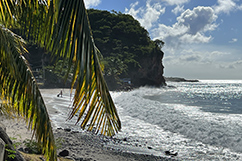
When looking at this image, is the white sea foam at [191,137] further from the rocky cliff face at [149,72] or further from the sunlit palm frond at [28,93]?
A: the rocky cliff face at [149,72]

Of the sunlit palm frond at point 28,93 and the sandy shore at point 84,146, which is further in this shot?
the sandy shore at point 84,146

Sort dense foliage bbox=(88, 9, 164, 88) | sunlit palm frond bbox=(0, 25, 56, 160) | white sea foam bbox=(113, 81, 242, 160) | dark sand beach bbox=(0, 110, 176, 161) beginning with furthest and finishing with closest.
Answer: dense foliage bbox=(88, 9, 164, 88) < white sea foam bbox=(113, 81, 242, 160) < dark sand beach bbox=(0, 110, 176, 161) < sunlit palm frond bbox=(0, 25, 56, 160)

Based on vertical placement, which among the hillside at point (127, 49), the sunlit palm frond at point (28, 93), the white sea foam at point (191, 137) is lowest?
the white sea foam at point (191, 137)

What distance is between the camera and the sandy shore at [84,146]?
7673 mm

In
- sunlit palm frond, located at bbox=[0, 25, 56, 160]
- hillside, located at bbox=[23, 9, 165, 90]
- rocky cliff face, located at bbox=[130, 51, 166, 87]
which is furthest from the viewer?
rocky cliff face, located at bbox=[130, 51, 166, 87]

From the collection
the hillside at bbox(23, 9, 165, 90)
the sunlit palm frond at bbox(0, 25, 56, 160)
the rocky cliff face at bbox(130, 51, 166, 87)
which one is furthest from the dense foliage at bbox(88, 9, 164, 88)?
the sunlit palm frond at bbox(0, 25, 56, 160)

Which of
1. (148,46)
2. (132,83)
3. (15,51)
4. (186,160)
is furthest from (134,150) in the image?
(148,46)

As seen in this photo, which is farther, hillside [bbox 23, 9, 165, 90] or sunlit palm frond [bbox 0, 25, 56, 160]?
hillside [bbox 23, 9, 165, 90]

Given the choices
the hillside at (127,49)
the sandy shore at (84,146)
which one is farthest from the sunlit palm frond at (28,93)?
the hillside at (127,49)

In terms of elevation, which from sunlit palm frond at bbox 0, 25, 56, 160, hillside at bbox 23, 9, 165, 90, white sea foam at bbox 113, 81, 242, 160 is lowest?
white sea foam at bbox 113, 81, 242, 160

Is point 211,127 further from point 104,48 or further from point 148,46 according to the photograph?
point 148,46

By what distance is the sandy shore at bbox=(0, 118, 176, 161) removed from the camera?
25.2ft

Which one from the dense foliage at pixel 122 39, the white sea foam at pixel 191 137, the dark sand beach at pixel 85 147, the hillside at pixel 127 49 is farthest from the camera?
the dense foliage at pixel 122 39

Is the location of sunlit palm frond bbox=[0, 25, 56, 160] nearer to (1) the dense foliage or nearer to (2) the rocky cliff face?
(1) the dense foliage
